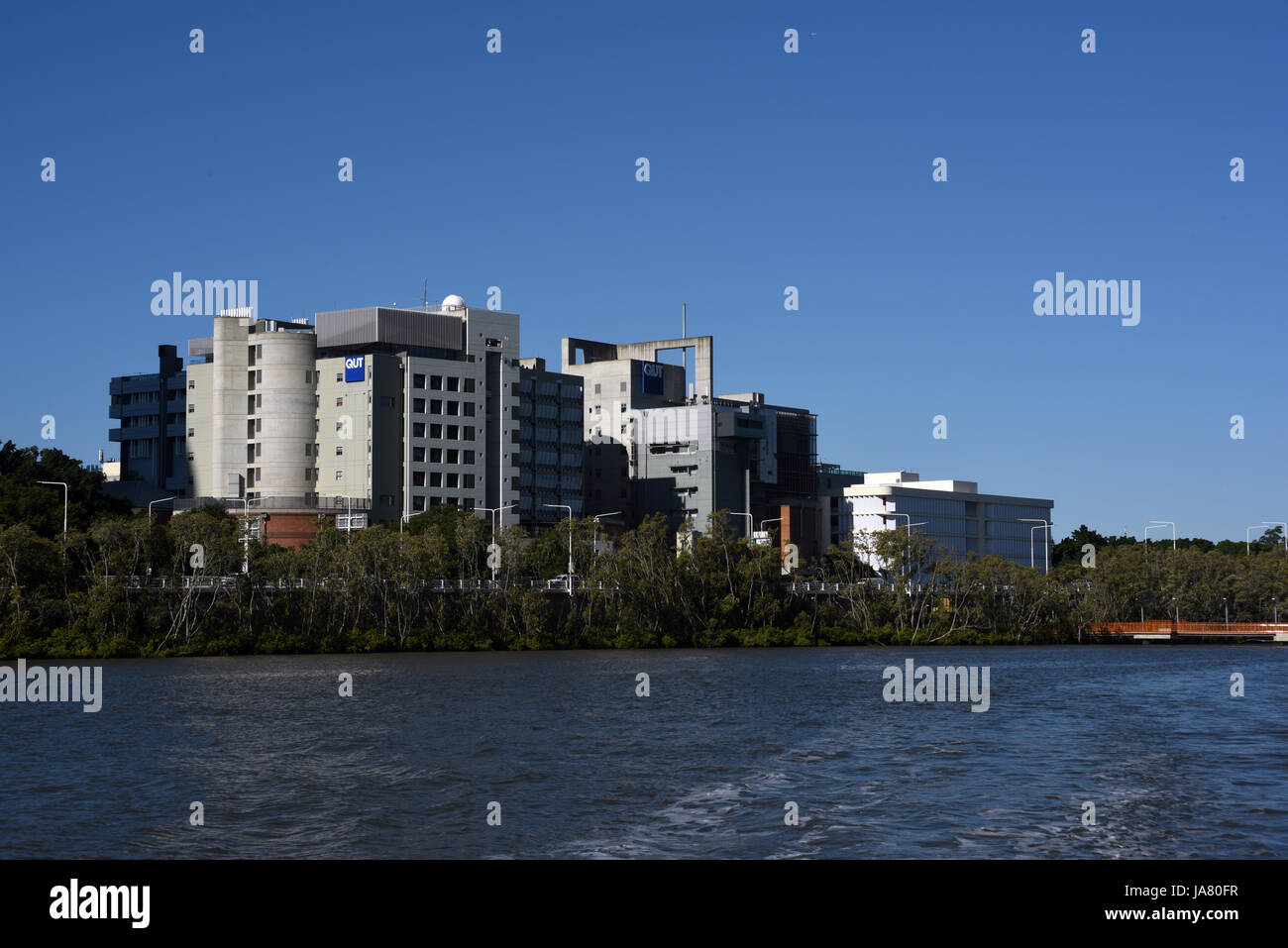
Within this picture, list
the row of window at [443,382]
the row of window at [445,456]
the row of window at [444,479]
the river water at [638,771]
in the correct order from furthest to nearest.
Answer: the row of window at [443,382], the row of window at [445,456], the row of window at [444,479], the river water at [638,771]

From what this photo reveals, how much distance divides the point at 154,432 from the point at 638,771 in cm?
16551

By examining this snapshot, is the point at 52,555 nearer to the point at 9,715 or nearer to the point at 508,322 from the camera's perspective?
the point at 9,715

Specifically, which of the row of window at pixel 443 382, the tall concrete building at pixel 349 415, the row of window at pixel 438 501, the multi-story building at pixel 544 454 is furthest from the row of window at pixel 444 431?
the multi-story building at pixel 544 454

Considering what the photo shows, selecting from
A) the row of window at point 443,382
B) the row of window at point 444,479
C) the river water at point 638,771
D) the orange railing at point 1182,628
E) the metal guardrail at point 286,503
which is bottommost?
the orange railing at point 1182,628

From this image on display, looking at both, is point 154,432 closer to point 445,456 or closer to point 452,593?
point 445,456

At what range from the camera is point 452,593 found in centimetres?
12319

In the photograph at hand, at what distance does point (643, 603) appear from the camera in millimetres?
131500

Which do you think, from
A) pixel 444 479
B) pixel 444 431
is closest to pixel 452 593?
pixel 444 479

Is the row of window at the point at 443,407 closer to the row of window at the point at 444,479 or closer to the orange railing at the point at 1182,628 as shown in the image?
the row of window at the point at 444,479

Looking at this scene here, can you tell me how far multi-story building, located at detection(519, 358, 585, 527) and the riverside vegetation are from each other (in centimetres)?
2831

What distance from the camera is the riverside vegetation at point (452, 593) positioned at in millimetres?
107625

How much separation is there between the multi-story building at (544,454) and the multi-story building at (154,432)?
43130 mm

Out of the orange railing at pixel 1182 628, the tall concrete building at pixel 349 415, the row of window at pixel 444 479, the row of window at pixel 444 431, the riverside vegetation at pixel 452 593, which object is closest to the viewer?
the riverside vegetation at pixel 452 593
